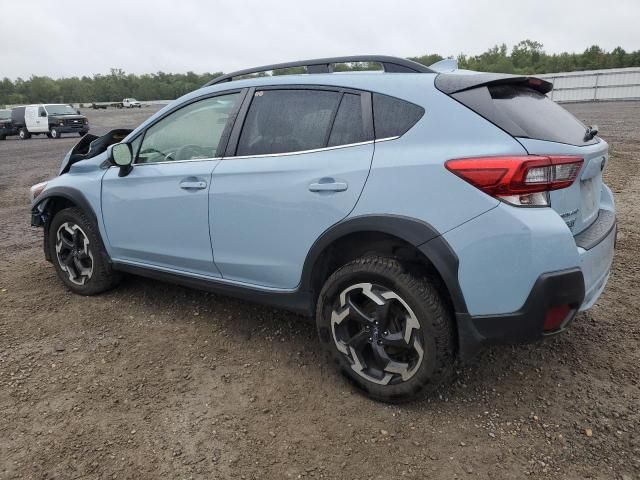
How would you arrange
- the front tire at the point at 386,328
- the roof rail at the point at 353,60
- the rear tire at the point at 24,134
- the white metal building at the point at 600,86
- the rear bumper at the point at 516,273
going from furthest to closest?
the white metal building at the point at 600,86 < the rear tire at the point at 24,134 < the roof rail at the point at 353,60 < the front tire at the point at 386,328 < the rear bumper at the point at 516,273

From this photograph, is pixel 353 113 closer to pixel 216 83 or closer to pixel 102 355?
pixel 216 83

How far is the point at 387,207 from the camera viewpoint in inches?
93.8

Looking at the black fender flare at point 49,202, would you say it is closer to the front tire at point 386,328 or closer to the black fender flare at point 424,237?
the front tire at point 386,328

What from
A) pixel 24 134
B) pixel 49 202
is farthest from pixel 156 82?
pixel 49 202

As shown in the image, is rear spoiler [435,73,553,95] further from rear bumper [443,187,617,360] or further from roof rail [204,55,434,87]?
rear bumper [443,187,617,360]

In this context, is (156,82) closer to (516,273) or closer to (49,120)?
(49,120)

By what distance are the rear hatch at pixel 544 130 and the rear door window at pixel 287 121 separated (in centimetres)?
70

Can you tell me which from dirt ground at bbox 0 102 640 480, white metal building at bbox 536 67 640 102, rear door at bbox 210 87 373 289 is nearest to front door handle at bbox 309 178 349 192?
rear door at bbox 210 87 373 289

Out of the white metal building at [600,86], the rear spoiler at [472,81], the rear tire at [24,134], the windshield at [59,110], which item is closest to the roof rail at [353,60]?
the rear spoiler at [472,81]

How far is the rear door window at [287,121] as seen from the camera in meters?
2.75

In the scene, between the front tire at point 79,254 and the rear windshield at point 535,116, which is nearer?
the rear windshield at point 535,116

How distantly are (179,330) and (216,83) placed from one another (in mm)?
1758

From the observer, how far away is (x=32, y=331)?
356cm

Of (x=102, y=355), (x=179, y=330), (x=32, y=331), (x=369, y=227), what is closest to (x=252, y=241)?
(x=369, y=227)
